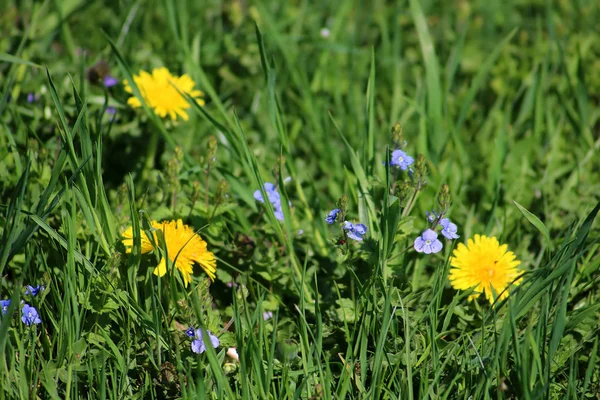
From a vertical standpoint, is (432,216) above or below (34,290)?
above

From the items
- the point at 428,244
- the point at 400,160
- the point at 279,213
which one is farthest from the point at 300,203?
the point at 428,244

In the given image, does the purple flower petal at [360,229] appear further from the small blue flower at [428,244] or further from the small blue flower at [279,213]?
the small blue flower at [279,213]

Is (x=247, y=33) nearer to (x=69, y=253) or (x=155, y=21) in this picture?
(x=155, y=21)

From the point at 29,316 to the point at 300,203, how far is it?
1144 mm

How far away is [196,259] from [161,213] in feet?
1.21

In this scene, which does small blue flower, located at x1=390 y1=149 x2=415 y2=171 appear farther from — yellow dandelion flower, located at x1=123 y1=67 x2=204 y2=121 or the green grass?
yellow dandelion flower, located at x1=123 y1=67 x2=204 y2=121

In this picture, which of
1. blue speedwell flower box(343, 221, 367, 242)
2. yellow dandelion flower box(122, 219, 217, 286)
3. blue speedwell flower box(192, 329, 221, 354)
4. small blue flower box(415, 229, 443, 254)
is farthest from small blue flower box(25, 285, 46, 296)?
small blue flower box(415, 229, 443, 254)

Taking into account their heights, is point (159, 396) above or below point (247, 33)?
Result: below

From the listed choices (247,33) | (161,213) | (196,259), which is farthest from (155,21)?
(196,259)

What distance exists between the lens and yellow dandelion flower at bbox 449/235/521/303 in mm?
2150

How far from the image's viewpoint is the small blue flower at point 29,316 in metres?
1.97

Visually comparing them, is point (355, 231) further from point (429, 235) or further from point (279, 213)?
point (279, 213)

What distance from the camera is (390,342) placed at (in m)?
2.08

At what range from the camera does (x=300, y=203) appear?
279 centimetres
